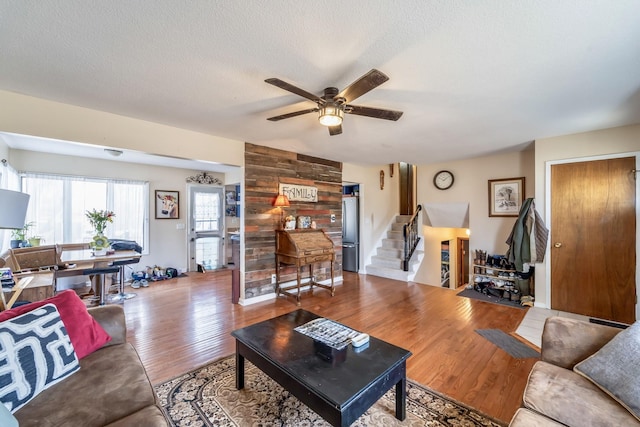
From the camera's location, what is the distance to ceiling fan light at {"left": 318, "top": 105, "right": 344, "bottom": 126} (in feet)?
6.96

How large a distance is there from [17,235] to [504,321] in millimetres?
7036

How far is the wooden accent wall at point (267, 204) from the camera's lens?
13.4ft

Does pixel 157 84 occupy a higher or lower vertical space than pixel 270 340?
higher

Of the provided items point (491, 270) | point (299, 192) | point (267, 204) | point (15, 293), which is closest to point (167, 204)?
point (267, 204)

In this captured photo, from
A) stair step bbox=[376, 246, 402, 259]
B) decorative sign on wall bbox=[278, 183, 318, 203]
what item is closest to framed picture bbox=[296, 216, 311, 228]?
decorative sign on wall bbox=[278, 183, 318, 203]

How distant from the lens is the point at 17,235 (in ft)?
13.4

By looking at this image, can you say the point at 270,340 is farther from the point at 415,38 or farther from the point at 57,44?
the point at 57,44

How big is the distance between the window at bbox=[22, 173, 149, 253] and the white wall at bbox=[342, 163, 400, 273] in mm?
4636

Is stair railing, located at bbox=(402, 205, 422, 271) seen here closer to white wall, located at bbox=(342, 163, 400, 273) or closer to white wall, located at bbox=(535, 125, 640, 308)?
white wall, located at bbox=(342, 163, 400, 273)

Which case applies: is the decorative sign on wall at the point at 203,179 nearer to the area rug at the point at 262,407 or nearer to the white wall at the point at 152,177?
the white wall at the point at 152,177

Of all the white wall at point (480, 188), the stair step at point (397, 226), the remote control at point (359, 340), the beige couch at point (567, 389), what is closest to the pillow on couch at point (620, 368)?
the beige couch at point (567, 389)

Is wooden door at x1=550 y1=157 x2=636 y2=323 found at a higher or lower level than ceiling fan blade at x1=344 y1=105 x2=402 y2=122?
lower

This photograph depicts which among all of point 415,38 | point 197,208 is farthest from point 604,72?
point 197,208

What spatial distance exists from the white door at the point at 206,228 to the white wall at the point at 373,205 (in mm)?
3490
